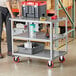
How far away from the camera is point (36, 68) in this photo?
237 inches

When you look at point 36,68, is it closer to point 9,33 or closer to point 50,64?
point 50,64

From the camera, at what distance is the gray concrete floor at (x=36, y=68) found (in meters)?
5.69

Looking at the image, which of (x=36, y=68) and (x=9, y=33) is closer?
(x=36, y=68)

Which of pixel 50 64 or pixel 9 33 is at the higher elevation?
pixel 9 33

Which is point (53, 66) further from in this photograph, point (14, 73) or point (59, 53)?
point (14, 73)

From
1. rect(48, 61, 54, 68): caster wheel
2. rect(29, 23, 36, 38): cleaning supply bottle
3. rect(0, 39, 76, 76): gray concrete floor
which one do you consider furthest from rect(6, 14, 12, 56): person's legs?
rect(48, 61, 54, 68): caster wheel

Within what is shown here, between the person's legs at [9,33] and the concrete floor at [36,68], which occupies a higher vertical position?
the person's legs at [9,33]

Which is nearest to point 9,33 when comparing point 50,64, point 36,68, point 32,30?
point 32,30

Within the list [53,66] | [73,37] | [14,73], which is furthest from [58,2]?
[14,73]

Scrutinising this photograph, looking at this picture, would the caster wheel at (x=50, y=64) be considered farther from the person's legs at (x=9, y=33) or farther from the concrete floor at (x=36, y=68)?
the person's legs at (x=9, y=33)

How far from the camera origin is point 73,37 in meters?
8.76

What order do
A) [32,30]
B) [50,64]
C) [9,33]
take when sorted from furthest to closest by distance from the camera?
[9,33], [32,30], [50,64]

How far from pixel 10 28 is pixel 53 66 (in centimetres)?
136

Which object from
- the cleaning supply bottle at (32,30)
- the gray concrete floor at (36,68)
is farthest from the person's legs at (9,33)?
the cleaning supply bottle at (32,30)
